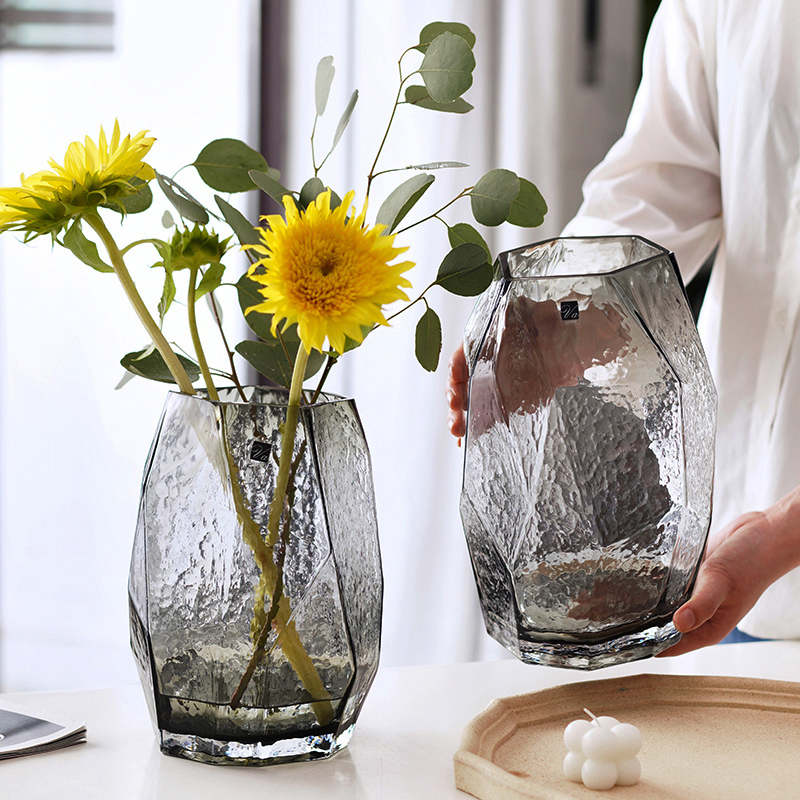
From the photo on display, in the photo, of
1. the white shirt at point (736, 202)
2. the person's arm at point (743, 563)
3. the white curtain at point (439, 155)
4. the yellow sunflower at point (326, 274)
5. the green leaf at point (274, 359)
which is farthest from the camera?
the white curtain at point (439, 155)

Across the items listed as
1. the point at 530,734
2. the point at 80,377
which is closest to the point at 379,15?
the point at 80,377

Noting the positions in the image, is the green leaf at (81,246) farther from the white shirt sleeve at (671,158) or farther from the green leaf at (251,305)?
the white shirt sleeve at (671,158)

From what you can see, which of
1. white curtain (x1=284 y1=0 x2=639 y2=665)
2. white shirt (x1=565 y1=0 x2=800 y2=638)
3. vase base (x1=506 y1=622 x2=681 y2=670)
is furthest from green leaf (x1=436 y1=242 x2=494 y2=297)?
white curtain (x1=284 y1=0 x2=639 y2=665)

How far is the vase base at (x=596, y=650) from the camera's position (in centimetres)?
52

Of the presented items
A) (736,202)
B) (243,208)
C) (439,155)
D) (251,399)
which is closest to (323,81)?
(251,399)

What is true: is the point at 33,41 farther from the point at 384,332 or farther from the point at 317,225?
the point at 317,225

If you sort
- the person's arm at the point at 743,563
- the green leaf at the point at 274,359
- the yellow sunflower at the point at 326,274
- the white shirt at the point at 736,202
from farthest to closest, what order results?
the white shirt at the point at 736,202, the person's arm at the point at 743,563, the green leaf at the point at 274,359, the yellow sunflower at the point at 326,274

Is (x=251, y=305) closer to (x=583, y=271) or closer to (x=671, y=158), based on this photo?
(x=583, y=271)

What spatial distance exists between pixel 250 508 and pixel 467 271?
179 millimetres

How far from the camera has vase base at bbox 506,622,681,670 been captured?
0.52 meters

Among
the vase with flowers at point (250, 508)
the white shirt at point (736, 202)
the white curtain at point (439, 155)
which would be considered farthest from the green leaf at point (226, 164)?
the white curtain at point (439, 155)

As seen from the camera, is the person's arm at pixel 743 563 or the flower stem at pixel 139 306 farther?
the person's arm at pixel 743 563

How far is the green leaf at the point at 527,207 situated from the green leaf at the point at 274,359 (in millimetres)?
142

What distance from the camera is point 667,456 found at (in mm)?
501
